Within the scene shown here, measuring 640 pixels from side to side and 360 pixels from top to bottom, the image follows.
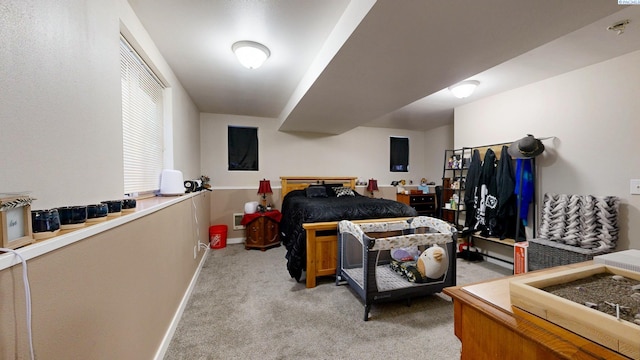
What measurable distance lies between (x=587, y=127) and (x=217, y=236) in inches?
196

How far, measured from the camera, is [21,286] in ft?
1.80

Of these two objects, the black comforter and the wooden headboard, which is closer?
the black comforter

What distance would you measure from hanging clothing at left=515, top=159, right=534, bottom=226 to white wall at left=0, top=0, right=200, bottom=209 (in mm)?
3889

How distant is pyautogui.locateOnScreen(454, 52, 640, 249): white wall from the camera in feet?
7.00

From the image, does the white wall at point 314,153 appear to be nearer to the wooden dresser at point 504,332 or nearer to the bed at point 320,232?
the bed at point 320,232

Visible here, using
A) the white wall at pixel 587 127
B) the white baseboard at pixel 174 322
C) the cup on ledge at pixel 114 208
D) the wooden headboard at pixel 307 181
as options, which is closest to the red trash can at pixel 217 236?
the white baseboard at pixel 174 322

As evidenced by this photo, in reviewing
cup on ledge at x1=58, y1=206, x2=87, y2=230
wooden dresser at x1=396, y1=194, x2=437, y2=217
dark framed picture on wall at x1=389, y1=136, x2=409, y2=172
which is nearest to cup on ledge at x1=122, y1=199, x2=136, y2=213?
cup on ledge at x1=58, y1=206, x2=87, y2=230

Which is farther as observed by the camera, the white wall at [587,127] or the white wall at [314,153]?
the white wall at [314,153]

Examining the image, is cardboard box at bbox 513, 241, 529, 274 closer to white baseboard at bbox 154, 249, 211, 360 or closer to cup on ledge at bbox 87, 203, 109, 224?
white baseboard at bbox 154, 249, 211, 360

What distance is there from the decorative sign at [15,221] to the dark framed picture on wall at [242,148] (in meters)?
3.82

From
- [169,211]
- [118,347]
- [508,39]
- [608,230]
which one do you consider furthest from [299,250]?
[608,230]

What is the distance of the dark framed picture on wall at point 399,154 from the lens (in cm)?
549

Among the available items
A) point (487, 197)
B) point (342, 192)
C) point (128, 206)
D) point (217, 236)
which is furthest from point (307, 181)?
point (128, 206)

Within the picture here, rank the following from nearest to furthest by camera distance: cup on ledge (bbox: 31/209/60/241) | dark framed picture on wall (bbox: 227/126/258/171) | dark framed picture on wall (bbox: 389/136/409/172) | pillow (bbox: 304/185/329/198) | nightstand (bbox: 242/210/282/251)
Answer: cup on ledge (bbox: 31/209/60/241) < nightstand (bbox: 242/210/282/251) < pillow (bbox: 304/185/329/198) < dark framed picture on wall (bbox: 227/126/258/171) < dark framed picture on wall (bbox: 389/136/409/172)
